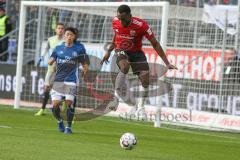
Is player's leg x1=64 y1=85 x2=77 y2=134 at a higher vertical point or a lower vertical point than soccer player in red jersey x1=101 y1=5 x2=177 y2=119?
lower

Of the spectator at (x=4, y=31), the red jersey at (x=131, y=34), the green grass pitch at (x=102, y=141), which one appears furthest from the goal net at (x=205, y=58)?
the spectator at (x=4, y=31)

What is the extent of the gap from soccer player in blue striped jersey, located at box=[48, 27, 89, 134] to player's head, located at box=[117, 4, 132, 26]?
95cm

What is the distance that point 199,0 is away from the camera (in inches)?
973

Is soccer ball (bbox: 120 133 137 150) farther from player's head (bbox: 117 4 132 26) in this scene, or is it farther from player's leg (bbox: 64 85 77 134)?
player's head (bbox: 117 4 132 26)

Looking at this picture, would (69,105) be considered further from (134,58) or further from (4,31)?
(4,31)

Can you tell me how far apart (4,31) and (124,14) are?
1238 cm

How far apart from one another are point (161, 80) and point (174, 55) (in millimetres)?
2424

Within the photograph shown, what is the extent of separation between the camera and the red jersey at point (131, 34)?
1505 centimetres

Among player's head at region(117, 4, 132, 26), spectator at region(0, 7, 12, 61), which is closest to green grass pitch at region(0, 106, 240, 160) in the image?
player's head at region(117, 4, 132, 26)

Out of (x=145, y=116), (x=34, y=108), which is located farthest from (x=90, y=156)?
(x=34, y=108)

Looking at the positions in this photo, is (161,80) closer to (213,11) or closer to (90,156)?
(213,11)

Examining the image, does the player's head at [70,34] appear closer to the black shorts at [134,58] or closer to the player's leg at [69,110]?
the black shorts at [134,58]

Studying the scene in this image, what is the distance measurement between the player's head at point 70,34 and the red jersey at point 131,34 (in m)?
0.91

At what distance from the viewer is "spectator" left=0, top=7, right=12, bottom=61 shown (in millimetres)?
25688
